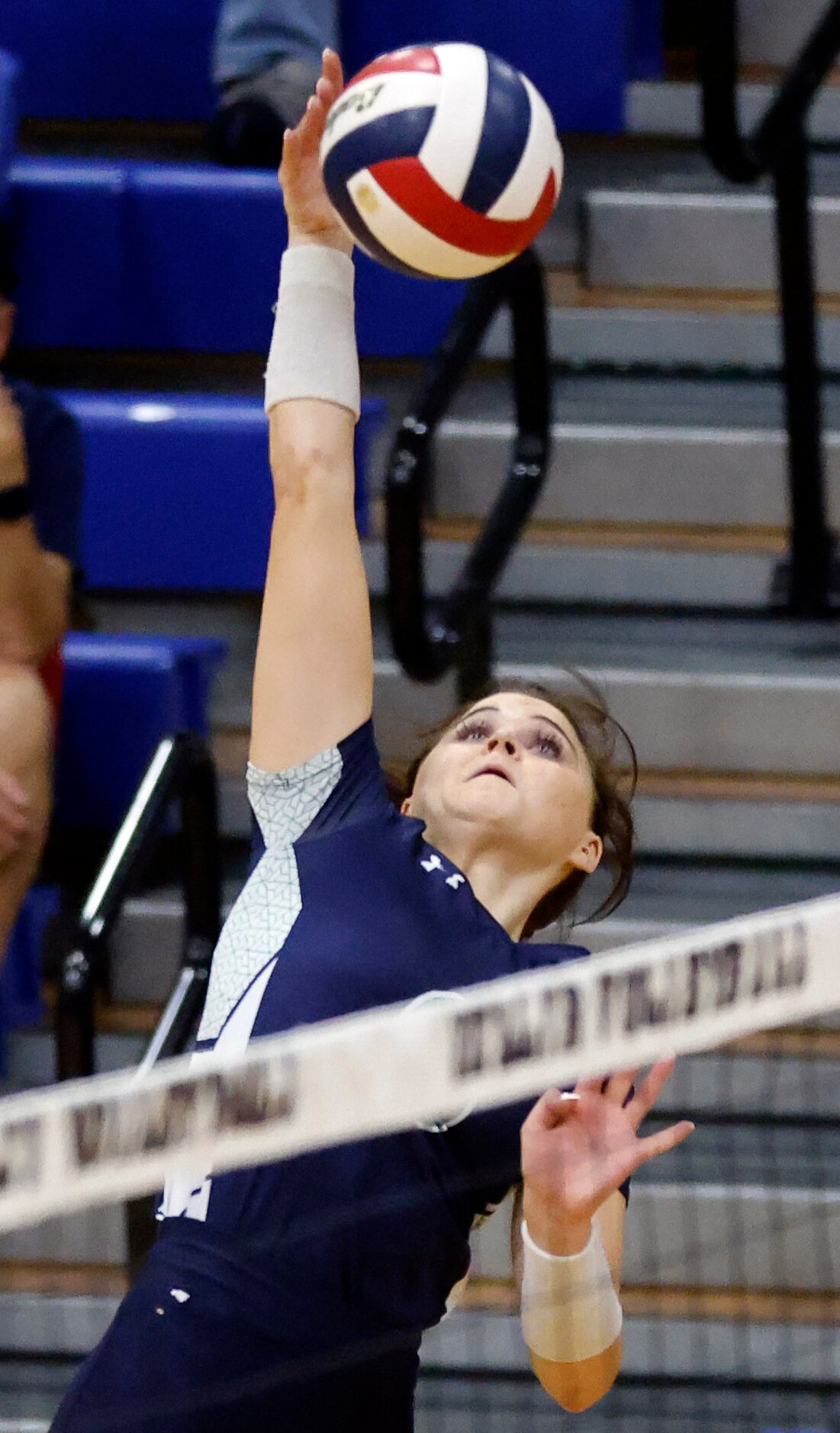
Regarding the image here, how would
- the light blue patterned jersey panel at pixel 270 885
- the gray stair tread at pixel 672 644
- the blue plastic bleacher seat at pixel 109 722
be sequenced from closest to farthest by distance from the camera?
the light blue patterned jersey panel at pixel 270 885 → the blue plastic bleacher seat at pixel 109 722 → the gray stair tread at pixel 672 644

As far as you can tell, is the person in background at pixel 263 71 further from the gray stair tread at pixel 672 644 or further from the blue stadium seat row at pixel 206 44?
the gray stair tread at pixel 672 644

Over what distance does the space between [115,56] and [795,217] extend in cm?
192

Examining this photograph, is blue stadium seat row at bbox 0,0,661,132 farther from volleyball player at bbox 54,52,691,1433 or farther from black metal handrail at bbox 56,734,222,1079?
volleyball player at bbox 54,52,691,1433

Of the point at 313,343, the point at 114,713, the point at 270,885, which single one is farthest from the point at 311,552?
the point at 114,713

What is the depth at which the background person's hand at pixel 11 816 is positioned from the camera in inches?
139

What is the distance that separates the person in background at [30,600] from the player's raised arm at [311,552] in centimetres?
140

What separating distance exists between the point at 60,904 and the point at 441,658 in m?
0.92

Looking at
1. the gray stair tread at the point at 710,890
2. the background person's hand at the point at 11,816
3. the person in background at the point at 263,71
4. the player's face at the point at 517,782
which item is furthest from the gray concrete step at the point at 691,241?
the player's face at the point at 517,782

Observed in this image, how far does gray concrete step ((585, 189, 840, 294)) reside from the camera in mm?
5109

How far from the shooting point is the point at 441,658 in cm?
401

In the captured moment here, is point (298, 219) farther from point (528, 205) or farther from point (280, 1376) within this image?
point (280, 1376)

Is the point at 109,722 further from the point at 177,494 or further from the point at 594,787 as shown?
the point at 594,787

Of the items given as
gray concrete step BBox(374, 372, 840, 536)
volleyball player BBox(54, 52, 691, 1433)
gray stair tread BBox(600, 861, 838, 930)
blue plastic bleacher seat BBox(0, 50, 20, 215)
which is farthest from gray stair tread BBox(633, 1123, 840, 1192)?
blue plastic bleacher seat BBox(0, 50, 20, 215)

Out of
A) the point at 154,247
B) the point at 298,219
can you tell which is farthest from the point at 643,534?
the point at 298,219
